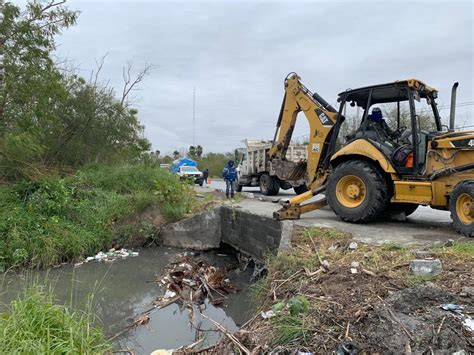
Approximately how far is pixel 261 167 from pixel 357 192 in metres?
10.0

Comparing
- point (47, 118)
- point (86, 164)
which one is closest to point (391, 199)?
point (47, 118)

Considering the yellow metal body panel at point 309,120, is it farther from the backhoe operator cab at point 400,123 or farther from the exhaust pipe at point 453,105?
the exhaust pipe at point 453,105

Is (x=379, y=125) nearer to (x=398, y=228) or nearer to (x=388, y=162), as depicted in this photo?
(x=388, y=162)

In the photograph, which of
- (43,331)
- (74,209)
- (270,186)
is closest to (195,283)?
(43,331)

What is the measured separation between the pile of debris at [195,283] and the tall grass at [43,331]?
3.39 meters

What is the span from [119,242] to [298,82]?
610 cm

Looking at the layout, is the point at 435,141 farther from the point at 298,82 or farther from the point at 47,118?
the point at 47,118

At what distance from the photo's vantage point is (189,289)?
7.54m

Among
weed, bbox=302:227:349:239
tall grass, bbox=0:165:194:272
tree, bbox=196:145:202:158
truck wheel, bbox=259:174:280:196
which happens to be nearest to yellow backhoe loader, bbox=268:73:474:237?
weed, bbox=302:227:349:239

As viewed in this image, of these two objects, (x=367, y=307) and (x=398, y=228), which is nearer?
(x=367, y=307)

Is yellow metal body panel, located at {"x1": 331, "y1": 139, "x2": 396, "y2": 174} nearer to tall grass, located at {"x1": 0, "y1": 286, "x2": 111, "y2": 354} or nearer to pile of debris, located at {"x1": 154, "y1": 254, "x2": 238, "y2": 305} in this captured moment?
pile of debris, located at {"x1": 154, "y1": 254, "x2": 238, "y2": 305}

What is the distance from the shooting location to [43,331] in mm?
3486

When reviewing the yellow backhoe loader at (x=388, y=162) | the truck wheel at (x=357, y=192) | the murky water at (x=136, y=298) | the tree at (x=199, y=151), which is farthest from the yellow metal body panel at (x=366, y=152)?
the tree at (x=199, y=151)

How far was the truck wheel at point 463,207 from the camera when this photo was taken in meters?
5.88
